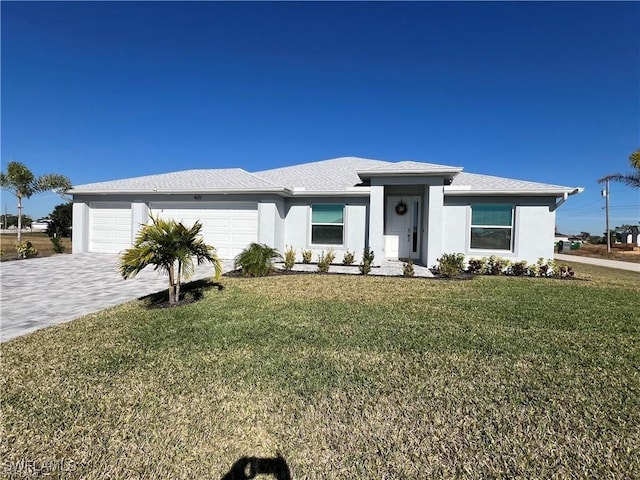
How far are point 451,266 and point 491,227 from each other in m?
3.34

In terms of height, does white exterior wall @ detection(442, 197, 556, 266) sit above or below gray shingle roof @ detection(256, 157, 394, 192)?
below

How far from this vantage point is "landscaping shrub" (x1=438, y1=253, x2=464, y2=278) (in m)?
10.4

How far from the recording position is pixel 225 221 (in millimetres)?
14281

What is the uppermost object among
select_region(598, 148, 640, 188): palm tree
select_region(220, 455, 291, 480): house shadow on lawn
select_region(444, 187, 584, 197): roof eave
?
select_region(598, 148, 640, 188): palm tree

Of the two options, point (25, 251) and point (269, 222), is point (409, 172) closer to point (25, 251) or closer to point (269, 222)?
point (269, 222)

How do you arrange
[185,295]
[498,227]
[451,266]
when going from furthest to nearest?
[498,227] < [451,266] < [185,295]

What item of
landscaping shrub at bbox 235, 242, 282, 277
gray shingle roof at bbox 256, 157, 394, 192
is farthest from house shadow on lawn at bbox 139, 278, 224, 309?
gray shingle roof at bbox 256, 157, 394, 192

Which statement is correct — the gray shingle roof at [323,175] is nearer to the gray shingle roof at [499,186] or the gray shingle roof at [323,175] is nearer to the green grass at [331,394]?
the gray shingle roof at [499,186]

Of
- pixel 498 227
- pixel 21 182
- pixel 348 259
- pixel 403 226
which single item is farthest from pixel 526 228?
pixel 21 182

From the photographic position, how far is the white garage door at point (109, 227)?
15.3 m

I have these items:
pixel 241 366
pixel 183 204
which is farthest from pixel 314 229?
pixel 241 366

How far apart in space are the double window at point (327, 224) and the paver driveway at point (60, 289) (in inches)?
159

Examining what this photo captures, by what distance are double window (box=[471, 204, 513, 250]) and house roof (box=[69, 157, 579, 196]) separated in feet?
2.45

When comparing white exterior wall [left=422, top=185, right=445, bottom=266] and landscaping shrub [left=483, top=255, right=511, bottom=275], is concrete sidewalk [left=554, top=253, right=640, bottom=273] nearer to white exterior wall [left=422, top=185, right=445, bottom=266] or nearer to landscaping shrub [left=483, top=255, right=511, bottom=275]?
landscaping shrub [left=483, top=255, right=511, bottom=275]
